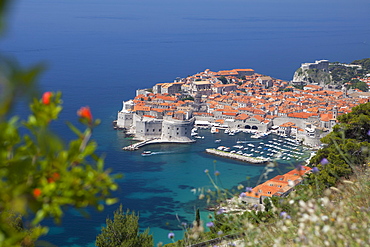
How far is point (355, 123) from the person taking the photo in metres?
9.25

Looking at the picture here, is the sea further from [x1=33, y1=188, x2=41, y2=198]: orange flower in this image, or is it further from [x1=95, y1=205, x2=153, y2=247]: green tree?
[x1=95, y1=205, x2=153, y2=247]: green tree

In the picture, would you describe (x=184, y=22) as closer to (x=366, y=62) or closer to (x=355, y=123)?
(x=366, y=62)

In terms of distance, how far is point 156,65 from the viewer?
4631cm

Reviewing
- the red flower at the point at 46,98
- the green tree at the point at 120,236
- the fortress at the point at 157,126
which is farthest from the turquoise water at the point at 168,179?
the red flower at the point at 46,98

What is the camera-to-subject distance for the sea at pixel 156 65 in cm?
1292

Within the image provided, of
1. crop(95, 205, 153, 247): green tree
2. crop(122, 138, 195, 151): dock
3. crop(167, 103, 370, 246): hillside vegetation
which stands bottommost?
crop(122, 138, 195, 151): dock

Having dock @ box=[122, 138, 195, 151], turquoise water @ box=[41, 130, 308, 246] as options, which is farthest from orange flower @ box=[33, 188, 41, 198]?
dock @ box=[122, 138, 195, 151]

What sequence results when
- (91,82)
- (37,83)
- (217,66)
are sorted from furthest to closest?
1. (217,66)
2. (91,82)
3. (37,83)

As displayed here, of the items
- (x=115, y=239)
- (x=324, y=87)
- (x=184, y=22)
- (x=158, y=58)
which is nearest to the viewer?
(x=115, y=239)

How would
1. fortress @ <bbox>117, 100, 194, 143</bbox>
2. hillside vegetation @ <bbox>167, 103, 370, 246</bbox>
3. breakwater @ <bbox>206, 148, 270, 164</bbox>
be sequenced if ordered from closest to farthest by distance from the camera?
1. hillside vegetation @ <bbox>167, 103, 370, 246</bbox>
2. breakwater @ <bbox>206, 148, 270, 164</bbox>
3. fortress @ <bbox>117, 100, 194, 143</bbox>

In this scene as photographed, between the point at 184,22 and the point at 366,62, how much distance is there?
62.1 meters

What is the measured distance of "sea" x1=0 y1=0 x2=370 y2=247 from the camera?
12.9m

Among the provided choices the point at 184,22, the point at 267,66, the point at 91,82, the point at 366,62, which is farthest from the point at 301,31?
the point at 91,82

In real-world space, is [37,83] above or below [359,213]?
above
